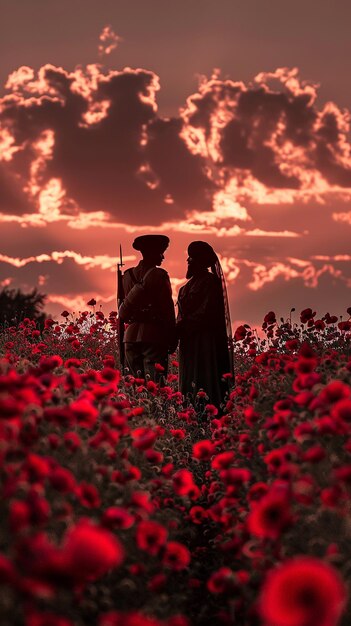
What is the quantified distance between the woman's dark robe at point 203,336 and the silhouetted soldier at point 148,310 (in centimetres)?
24

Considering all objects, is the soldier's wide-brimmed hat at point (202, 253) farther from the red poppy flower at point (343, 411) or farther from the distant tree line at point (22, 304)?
the distant tree line at point (22, 304)

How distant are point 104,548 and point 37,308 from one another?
70.2ft

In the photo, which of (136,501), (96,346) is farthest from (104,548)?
(96,346)

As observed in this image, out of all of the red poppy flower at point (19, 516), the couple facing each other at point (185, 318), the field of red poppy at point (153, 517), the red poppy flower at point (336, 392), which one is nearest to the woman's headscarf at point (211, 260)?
the couple facing each other at point (185, 318)

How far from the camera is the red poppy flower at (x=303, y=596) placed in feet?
7.86

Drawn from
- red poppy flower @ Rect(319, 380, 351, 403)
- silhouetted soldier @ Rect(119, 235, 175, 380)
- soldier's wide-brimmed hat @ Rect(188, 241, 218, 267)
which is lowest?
red poppy flower @ Rect(319, 380, 351, 403)

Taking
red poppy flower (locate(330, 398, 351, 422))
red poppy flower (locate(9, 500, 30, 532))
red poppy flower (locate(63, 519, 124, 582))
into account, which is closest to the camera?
red poppy flower (locate(63, 519, 124, 582))

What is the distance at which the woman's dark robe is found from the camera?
34.9 ft

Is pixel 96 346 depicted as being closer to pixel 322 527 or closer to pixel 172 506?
pixel 172 506

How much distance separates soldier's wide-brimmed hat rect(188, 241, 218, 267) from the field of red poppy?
4344 millimetres

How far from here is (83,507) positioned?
14.1 ft

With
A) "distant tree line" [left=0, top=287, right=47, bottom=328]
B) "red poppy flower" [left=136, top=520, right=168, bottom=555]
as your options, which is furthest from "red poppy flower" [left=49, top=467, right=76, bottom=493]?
"distant tree line" [left=0, top=287, right=47, bottom=328]

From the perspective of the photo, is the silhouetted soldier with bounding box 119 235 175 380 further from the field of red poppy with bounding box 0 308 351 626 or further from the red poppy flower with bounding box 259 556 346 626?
the red poppy flower with bounding box 259 556 346 626

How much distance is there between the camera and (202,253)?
424 inches
